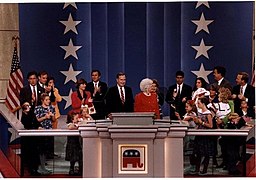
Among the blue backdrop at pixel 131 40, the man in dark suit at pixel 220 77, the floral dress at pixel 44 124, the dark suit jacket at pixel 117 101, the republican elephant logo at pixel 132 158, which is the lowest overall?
the republican elephant logo at pixel 132 158

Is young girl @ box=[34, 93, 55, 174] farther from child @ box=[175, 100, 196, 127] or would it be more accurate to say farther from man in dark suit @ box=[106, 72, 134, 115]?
child @ box=[175, 100, 196, 127]

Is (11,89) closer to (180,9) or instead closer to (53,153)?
(53,153)

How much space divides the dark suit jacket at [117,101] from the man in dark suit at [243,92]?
44.4 inches

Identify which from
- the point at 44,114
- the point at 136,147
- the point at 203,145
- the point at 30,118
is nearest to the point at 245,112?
the point at 203,145

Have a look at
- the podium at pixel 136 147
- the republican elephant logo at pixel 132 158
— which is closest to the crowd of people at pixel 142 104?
the podium at pixel 136 147

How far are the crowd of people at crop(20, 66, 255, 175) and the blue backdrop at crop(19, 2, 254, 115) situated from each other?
3.0 inches

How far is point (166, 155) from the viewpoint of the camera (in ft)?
20.6

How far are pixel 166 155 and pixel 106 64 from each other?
120cm

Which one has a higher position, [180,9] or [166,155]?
A: [180,9]

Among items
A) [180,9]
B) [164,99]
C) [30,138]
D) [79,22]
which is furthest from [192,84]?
[30,138]

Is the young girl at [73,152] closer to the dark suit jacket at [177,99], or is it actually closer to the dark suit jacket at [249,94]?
the dark suit jacket at [177,99]

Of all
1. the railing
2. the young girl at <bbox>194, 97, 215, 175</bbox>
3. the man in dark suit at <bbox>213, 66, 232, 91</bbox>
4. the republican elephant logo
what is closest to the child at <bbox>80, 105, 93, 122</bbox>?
the railing

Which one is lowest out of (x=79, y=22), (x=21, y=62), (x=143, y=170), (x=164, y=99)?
(x=143, y=170)

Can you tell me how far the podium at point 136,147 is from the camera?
20.1 feet
